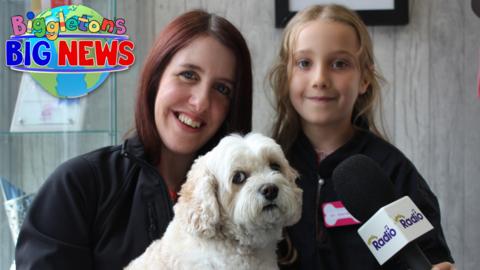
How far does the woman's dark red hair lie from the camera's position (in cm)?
139

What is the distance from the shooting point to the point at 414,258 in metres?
0.93

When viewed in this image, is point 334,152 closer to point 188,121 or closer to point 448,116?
point 188,121

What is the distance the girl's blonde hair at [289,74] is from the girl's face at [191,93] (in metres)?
0.22

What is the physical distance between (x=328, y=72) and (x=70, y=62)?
3.47ft

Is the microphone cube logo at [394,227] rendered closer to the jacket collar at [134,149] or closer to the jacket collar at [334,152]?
the jacket collar at [334,152]

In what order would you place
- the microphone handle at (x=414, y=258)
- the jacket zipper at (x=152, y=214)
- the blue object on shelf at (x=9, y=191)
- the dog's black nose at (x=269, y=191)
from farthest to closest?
1. the blue object on shelf at (x=9, y=191)
2. the jacket zipper at (x=152, y=214)
3. the dog's black nose at (x=269, y=191)
4. the microphone handle at (x=414, y=258)

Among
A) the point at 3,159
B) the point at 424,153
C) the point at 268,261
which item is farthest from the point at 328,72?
the point at 3,159

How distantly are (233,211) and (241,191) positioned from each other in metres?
0.04

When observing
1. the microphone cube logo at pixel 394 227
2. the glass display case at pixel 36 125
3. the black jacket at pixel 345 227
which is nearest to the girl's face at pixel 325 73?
the black jacket at pixel 345 227

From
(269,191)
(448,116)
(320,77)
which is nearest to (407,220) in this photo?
(269,191)

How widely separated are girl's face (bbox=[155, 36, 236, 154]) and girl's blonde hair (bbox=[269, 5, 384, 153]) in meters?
0.22

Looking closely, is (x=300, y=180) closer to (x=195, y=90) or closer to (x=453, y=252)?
(x=195, y=90)

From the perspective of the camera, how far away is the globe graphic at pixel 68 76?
1993 millimetres

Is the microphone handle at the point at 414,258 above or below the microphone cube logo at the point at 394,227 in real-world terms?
below
